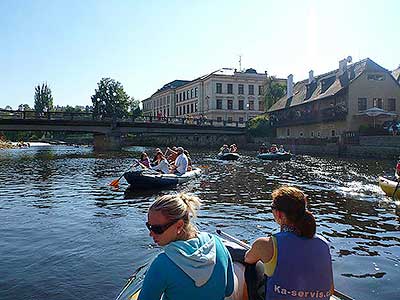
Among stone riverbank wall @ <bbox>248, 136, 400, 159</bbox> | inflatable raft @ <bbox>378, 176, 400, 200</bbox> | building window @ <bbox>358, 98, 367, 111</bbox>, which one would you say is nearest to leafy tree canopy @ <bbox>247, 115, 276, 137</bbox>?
stone riverbank wall @ <bbox>248, 136, 400, 159</bbox>

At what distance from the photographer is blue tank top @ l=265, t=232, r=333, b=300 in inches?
131

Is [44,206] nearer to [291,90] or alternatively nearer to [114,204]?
[114,204]

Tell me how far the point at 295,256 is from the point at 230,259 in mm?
527

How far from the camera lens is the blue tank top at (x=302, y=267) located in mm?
3326

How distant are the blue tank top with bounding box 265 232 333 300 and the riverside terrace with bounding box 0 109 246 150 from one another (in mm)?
50827

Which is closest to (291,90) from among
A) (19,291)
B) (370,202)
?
(370,202)

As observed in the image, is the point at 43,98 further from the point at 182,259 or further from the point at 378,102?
the point at 182,259

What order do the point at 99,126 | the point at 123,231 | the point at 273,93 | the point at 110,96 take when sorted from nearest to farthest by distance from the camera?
the point at 123,231, the point at 99,126, the point at 273,93, the point at 110,96

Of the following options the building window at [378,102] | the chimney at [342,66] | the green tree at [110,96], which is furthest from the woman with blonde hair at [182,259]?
the green tree at [110,96]

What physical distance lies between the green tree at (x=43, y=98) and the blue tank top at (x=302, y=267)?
5631 inches

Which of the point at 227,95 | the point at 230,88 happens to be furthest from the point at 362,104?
the point at 230,88

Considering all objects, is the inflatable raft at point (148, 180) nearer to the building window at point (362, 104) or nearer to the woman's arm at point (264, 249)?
the woman's arm at point (264, 249)

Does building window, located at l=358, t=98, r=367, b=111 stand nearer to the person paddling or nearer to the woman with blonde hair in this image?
the person paddling

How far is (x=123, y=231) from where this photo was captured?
10273mm
